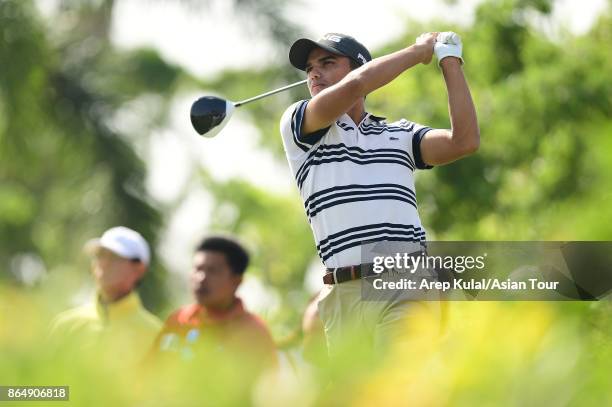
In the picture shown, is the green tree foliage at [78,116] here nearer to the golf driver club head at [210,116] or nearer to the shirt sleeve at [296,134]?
the golf driver club head at [210,116]

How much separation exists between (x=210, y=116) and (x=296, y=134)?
75 cm

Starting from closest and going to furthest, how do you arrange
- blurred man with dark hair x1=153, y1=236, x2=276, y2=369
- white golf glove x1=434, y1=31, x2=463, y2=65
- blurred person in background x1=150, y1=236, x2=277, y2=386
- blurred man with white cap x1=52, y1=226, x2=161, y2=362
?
white golf glove x1=434, y1=31, x2=463, y2=65 < blurred person in background x1=150, y1=236, x2=277, y2=386 < blurred man with dark hair x1=153, y1=236, x2=276, y2=369 < blurred man with white cap x1=52, y1=226, x2=161, y2=362

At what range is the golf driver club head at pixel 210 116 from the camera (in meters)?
4.87

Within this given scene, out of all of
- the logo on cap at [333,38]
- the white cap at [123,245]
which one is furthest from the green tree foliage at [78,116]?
the logo on cap at [333,38]

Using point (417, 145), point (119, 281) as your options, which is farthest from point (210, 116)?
point (119, 281)

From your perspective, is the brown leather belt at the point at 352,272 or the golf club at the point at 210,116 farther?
the golf club at the point at 210,116

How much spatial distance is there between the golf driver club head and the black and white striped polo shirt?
599mm

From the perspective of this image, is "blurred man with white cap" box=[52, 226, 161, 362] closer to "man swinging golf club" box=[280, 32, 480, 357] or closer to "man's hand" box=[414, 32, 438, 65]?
"man swinging golf club" box=[280, 32, 480, 357]

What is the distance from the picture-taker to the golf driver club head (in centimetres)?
487

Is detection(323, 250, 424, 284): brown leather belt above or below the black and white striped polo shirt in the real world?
below

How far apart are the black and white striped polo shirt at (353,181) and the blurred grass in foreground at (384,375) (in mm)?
2403

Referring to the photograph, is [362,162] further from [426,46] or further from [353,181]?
[426,46]

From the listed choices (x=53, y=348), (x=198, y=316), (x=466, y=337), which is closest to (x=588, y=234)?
(x=466, y=337)

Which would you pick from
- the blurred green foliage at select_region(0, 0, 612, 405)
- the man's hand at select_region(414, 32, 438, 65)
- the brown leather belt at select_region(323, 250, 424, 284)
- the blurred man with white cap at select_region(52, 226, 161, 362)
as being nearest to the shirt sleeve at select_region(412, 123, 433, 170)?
the man's hand at select_region(414, 32, 438, 65)
